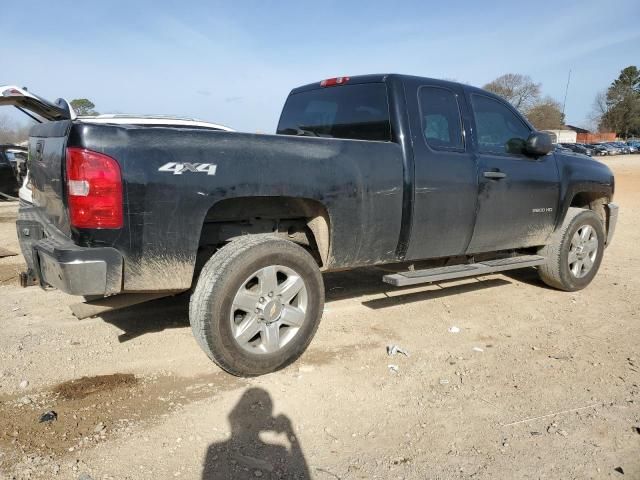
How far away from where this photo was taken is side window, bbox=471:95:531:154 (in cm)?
461

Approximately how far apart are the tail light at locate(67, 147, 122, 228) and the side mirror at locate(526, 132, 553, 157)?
366 centimetres

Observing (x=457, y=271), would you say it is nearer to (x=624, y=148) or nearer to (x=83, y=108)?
(x=83, y=108)

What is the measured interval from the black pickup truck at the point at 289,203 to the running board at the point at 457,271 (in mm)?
19

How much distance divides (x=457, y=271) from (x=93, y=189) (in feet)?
9.54

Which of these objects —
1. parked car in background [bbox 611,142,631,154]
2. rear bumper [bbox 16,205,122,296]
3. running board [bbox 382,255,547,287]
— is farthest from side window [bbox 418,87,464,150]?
parked car in background [bbox 611,142,631,154]

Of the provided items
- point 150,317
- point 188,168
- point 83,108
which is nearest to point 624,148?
point 83,108

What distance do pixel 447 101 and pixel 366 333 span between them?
2.08 metres

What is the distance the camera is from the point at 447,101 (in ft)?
14.5

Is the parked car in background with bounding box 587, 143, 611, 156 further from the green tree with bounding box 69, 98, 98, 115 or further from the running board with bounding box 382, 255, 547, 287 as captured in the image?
the running board with bounding box 382, 255, 547, 287

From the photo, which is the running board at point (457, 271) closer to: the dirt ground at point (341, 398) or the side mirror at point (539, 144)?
the dirt ground at point (341, 398)

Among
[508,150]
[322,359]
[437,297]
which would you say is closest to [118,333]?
[322,359]

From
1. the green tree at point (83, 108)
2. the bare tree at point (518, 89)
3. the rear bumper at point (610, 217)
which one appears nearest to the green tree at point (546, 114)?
the bare tree at point (518, 89)

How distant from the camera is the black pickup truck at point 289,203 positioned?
2824 mm

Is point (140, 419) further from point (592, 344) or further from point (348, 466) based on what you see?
point (592, 344)
